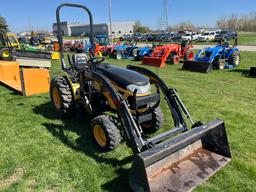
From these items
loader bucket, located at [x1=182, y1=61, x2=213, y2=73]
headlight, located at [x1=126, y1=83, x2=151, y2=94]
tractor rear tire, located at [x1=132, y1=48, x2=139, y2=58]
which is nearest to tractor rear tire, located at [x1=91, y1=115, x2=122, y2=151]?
headlight, located at [x1=126, y1=83, x2=151, y2=94]

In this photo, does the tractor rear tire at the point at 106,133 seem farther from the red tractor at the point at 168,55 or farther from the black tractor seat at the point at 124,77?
the red tractor at the point at 168,55

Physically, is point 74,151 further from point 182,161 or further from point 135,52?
point 135,52

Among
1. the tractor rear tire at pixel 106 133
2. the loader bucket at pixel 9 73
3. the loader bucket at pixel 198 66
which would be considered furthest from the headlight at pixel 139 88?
Result: the loader bucket at pixel 198 66

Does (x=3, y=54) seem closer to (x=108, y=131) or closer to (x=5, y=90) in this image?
(x=5, y=90)

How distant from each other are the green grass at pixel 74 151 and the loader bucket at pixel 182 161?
178 mm

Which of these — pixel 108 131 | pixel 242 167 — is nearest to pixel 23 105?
pixel 108 131

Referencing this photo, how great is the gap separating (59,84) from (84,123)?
848mm

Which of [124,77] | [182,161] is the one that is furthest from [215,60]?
[182,161]

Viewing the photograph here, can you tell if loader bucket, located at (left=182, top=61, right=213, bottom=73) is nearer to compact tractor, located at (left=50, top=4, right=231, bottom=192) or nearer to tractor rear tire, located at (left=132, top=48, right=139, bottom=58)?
tractor rear tire, located at (left=132, top=48, right=139, bottom=58)

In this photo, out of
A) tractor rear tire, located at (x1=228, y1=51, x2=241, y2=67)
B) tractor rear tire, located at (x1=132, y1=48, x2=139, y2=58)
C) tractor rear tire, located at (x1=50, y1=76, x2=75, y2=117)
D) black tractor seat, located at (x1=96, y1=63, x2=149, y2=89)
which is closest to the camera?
black tractor seat, located at (x1=96, y1=63, x2=149, y2=89)

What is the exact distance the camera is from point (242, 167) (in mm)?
3297

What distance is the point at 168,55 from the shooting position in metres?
13.1

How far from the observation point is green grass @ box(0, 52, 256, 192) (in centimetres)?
304

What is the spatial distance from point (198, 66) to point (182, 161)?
8245mm
